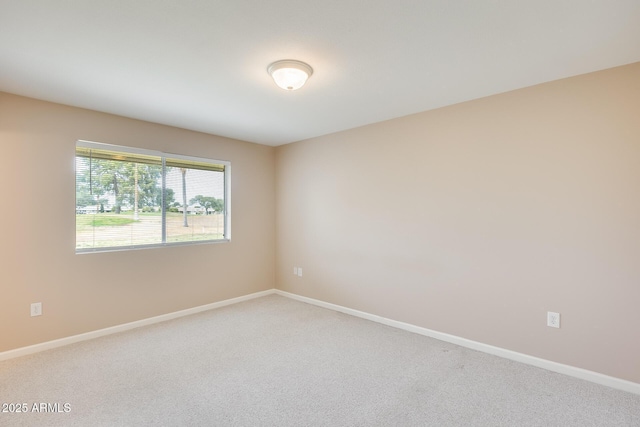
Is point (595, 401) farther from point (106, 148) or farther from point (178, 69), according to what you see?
point (106, 148)

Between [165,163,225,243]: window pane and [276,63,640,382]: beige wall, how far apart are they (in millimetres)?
1638

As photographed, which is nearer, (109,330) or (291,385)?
(291,385)

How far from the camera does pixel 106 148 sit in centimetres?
327

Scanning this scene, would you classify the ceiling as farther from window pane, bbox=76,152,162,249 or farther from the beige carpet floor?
the beige carpet floor

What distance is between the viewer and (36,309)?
2.84 metres

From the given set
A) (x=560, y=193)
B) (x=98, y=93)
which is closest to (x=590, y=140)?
(x=560, y=193)

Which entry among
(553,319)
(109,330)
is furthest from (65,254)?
(553,319)

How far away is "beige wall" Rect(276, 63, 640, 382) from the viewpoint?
226 cm

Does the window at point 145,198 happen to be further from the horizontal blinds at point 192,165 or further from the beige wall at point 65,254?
the beige wall at point 65,254

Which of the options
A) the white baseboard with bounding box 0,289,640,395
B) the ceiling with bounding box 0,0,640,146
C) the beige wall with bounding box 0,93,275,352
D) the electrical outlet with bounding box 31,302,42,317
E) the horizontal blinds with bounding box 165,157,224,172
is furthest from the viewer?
the horizontal blinds with bounding box 165,157,224,172

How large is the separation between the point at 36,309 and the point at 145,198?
141cm

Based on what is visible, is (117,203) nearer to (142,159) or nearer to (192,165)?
(142,159)

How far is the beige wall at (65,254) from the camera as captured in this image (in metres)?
2.73

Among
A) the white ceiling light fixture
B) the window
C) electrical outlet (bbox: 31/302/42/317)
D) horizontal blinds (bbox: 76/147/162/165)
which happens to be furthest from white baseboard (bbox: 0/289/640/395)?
the white ceiling light fixture
